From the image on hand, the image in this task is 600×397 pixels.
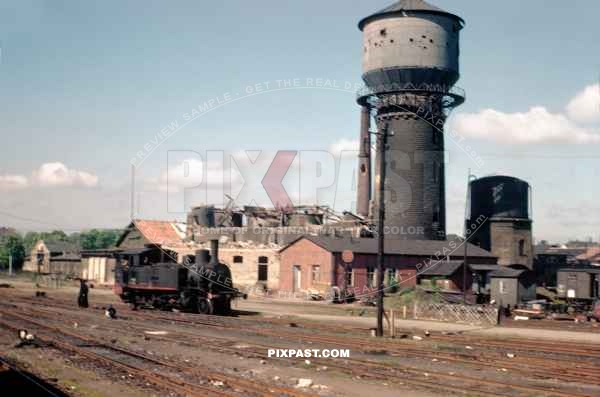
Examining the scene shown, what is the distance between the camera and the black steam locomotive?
105 ft

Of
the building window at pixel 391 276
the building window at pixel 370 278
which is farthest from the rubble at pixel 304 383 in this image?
the building window at pixel 391 276

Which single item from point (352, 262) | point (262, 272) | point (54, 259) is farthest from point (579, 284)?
point (54, 259)

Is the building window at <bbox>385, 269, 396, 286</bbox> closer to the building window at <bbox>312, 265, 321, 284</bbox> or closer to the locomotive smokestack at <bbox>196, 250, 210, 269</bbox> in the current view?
the building window at <bbox>312, 265, 321, 284</bbox>

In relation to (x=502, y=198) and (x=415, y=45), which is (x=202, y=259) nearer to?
(x=415, y=45)

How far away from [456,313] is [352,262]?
13.0 meters

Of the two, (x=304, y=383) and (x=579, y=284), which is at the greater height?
(x=579, y=284)

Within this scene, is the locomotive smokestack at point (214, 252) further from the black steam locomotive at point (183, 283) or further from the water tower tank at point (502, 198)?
the water tower tank at point (502, 198)

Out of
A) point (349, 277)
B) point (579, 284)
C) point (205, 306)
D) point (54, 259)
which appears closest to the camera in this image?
point (205, 306)

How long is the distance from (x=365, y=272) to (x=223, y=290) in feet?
49.3

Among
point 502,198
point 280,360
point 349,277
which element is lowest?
point 280,360

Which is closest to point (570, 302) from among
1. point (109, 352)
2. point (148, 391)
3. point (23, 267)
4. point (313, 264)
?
point (313, 264)

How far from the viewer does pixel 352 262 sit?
4438 centimetres

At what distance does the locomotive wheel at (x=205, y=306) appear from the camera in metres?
31.9

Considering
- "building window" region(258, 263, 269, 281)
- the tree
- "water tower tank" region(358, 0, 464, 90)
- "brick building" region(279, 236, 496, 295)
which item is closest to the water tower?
"water tower tank" region(358, 0, 464, 90)
